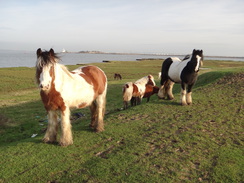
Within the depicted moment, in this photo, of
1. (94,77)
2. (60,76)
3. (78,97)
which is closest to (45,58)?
(60,76)

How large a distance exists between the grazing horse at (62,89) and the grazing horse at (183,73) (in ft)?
14.3

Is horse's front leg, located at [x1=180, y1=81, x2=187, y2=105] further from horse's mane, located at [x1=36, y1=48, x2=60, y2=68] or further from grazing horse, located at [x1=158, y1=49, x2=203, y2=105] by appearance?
horse's mane, located at [x1=36, y1=48, x2=60, y2=68]

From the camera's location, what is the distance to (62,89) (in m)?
5.04

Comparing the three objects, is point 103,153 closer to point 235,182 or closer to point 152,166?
point 152,166

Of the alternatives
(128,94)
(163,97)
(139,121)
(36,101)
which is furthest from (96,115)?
(36,101)

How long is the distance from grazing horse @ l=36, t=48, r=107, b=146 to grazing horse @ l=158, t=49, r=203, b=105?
4.37 m

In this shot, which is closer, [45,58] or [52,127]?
[45,58]

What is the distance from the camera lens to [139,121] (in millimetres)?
7355

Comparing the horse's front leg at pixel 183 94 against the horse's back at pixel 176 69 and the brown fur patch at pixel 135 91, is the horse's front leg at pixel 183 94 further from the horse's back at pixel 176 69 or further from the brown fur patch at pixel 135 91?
the brown fur patch at pixel 135 91

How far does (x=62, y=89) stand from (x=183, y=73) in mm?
5882

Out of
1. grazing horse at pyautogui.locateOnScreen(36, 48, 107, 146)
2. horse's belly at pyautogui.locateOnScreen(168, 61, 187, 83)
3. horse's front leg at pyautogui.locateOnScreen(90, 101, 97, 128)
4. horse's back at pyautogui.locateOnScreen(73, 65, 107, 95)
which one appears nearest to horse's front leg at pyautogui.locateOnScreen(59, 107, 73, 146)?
grazing horse at pyautogui.locateOnScreen(36, 48, 107, 146)

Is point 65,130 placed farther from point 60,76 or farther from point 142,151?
point 142,151

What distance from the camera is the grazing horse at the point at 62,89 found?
4.66m

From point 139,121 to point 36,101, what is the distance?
10274 mm
